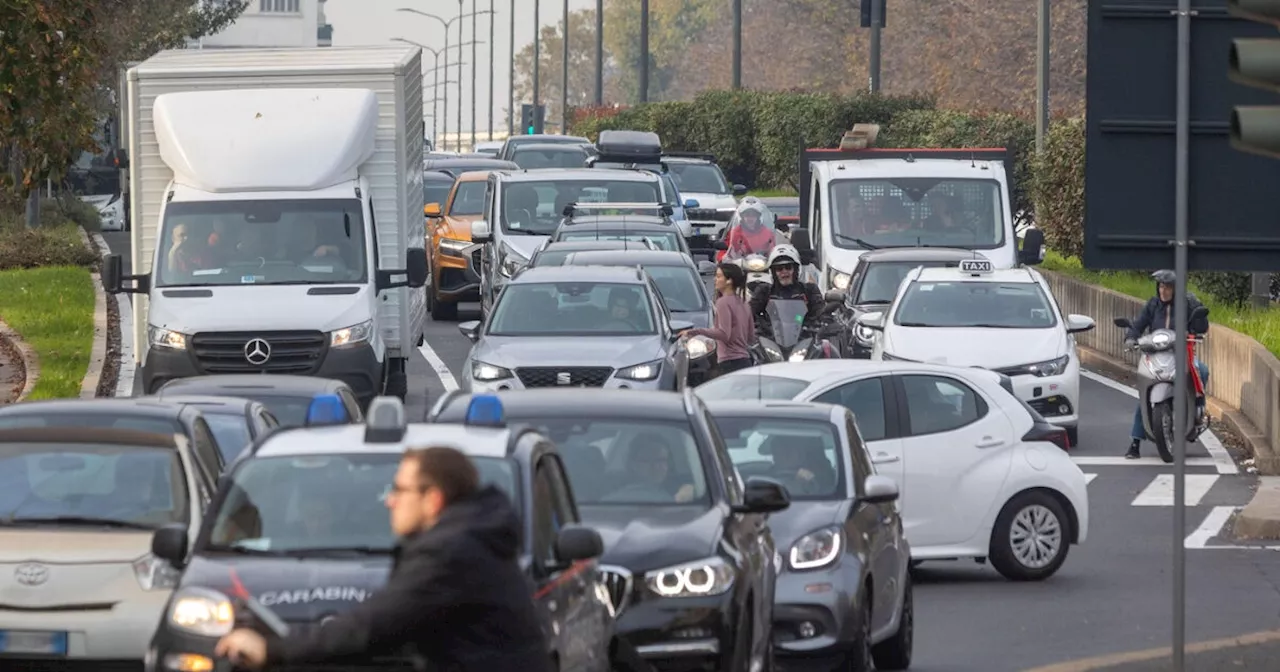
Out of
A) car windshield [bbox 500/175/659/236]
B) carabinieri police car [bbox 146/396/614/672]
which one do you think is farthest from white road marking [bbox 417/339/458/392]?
carabinieri police car [bbox 146/396/614/672]

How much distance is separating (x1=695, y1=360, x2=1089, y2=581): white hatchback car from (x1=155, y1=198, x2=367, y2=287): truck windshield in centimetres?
634

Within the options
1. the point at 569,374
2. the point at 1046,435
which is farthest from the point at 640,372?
the point at 1046,435

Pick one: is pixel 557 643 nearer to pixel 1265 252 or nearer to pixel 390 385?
pixel 1265 252

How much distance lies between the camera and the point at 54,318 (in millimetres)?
30438

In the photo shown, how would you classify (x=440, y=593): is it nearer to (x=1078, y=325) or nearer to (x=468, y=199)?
(x=1078, y=325)

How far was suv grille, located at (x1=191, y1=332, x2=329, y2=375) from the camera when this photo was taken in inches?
806

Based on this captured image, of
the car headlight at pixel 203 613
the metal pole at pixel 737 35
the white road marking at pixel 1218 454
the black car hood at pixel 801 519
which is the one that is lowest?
the white road marking at pixel 1218 454

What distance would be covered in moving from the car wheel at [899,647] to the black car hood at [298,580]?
15.7ft

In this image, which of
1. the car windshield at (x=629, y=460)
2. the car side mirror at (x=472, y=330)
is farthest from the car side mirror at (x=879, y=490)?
the car side mirror at (x=472, y=330)

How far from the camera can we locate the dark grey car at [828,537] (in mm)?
11148

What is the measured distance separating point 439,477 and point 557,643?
1.54 meters

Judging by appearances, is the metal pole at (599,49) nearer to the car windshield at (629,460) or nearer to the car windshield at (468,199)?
the car windshield at (468,199)

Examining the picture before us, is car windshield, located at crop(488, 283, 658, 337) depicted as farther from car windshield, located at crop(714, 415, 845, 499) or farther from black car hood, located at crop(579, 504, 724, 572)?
Result: black car hood, located at crop(579, 504, 724, 572)

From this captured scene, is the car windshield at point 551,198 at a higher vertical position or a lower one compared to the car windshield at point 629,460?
higher
